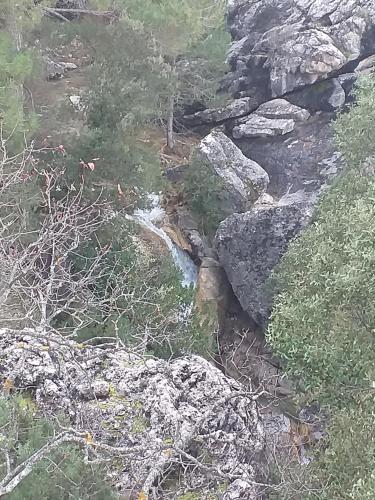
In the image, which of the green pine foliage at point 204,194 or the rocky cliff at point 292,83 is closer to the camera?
the green pine foliage at point 204,194

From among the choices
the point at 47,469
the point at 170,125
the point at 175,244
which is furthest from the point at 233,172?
the point at 47,469

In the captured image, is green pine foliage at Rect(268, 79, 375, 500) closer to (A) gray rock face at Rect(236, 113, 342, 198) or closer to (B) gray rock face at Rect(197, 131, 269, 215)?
(B) gray rock face at Rect(197, 131, 269, 215)

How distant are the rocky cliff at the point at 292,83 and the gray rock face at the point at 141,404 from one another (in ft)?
27.5

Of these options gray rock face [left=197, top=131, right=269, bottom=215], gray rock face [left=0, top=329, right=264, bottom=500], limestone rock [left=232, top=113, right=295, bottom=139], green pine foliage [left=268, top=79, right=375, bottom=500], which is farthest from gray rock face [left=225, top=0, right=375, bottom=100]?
gray rock face [left=0, top=329, right=264, bottom=500]

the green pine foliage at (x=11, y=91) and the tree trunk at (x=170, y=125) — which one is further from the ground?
the green pine foliage at (x=11, y=91)

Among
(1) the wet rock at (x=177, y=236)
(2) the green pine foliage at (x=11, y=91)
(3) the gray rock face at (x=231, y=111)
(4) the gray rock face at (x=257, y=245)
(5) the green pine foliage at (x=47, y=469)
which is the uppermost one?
(2) the green pine foliage at (x=11, y=91)

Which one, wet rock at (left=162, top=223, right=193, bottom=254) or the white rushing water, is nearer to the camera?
the white rushing water

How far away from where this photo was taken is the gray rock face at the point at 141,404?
6.16m

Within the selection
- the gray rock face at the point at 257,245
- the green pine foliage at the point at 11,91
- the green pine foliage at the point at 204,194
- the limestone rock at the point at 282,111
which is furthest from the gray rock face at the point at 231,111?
the green pine foliage at the point at 11,91

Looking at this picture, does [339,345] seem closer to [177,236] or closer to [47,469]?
[47,469]

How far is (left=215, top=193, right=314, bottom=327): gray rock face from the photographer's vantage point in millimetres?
14828

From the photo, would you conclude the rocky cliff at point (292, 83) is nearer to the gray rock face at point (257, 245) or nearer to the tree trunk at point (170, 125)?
the gray rock face at point (257, 245)

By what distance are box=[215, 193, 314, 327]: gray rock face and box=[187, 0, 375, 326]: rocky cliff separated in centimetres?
55

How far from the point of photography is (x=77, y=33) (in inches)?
507
